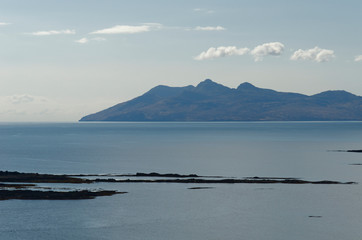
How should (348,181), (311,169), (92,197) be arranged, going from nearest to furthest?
(92,197) < (348,181) < (311,169)

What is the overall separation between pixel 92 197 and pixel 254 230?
30.3 meters

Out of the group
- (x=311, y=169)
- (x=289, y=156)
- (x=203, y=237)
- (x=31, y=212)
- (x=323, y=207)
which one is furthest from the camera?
(x=289, y=156)

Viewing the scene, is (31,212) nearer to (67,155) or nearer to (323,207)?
(323,207)

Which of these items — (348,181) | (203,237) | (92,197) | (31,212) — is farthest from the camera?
(348,181)

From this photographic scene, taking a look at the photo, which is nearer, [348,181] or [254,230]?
[254,230]

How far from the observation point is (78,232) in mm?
61281

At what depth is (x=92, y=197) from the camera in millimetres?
82812

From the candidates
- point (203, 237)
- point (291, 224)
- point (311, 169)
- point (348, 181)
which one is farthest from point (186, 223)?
point (311, 169)

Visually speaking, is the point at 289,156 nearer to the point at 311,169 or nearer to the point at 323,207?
the point at 311,169

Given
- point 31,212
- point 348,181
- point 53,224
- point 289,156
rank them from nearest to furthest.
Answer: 1. point 53,224
2. point 31,212
3. point 348,181
4. point 289,156

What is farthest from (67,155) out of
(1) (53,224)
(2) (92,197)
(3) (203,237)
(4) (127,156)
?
(3) (203,237)

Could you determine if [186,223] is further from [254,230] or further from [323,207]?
[323,207]

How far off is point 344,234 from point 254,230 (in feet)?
34.1

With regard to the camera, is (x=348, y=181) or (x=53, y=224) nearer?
(x=53, y=224)
